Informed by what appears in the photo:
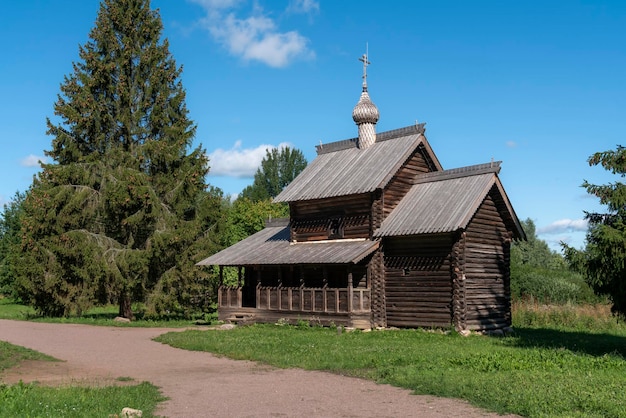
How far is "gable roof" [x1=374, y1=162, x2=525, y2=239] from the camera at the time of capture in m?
27.3

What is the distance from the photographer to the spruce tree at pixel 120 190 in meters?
35.8

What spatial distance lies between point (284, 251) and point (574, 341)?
14206 mm

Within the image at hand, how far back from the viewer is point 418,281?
94.0 ft

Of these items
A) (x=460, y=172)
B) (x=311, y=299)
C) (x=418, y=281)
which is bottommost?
(x=311, y=299)

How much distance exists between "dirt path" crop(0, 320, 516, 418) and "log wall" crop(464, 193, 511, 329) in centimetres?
1196

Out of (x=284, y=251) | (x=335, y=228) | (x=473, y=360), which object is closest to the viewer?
(x=473, y=360)

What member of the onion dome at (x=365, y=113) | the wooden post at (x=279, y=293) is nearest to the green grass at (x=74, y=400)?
the wooden post at (x=279, y=293)

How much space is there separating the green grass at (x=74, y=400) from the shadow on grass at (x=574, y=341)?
42.6ft

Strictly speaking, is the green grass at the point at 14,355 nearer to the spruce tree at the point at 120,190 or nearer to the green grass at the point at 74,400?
the green grass at the point at 74,400

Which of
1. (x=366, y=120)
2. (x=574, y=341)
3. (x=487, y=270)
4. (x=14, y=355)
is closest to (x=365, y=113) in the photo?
(x=366, y=120)

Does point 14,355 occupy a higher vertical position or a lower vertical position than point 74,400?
higher

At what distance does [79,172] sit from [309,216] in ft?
42.8

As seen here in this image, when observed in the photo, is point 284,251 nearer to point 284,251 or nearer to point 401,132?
point 284,251

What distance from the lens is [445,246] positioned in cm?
2781
